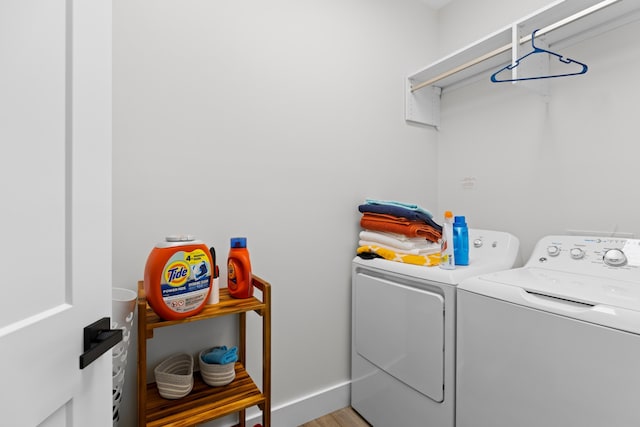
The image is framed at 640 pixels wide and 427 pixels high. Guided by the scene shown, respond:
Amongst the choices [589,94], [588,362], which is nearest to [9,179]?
[588,362]

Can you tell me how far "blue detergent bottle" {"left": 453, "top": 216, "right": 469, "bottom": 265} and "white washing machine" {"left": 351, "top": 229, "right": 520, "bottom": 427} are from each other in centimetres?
5

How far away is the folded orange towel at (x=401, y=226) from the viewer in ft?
5.14

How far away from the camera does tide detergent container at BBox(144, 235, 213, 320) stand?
100 centimetres

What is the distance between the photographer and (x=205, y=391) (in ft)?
4.00

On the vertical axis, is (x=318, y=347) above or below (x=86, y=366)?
below

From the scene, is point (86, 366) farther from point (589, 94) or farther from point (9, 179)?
point (589, 94)

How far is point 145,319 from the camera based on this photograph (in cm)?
98

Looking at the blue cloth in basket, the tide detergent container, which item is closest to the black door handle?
the tide detergent container

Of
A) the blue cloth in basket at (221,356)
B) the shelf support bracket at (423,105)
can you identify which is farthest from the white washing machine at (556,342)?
the shelf support bracket at (423,105)

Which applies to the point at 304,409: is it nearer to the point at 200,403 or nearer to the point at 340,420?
the point at 340,420

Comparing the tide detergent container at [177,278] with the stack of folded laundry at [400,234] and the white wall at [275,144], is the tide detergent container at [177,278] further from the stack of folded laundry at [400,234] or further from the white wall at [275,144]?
the stack of folded laundry at [400,234]

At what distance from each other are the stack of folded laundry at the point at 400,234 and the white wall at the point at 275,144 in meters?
0.14

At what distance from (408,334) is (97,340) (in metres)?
1.20

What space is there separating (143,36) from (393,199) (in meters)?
1.56
